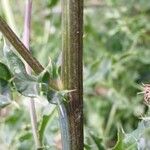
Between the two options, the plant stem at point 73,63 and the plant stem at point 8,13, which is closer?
the plant stem at point 73,63

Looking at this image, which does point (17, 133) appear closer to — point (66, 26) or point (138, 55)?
point (138, 55)

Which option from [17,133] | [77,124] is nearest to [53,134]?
[17,133]

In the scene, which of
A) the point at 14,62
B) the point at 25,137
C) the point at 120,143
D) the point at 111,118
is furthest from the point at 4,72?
the point at 111,118

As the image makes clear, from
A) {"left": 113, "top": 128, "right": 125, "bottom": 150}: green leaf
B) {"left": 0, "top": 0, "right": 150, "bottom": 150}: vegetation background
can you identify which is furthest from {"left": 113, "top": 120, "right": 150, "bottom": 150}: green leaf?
{"left": 0, "top": 0, "right": 150, "bottom": 150}: vegetation background

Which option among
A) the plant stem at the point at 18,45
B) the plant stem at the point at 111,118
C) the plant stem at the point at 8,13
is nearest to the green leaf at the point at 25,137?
the plant stem at the point at 8,13

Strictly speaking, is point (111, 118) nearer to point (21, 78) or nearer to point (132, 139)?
point (132, 139)

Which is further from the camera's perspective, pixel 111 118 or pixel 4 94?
pixel 111 118

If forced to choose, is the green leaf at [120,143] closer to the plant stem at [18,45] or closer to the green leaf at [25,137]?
the plant stem at [18,45]
